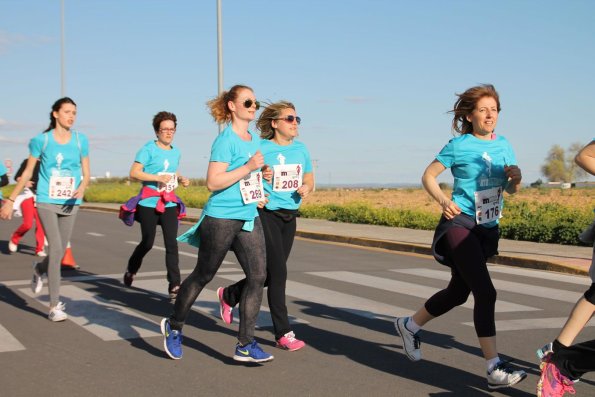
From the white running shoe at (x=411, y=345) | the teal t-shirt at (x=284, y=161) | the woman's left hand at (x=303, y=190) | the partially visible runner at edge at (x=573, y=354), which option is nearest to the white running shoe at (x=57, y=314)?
the teal t-shirt at (x=284, y=161)

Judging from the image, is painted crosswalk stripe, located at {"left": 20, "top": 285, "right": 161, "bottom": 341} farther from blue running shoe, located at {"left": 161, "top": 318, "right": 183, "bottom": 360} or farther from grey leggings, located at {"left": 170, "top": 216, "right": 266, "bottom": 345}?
grey leggings, located at {"left": 170, "top": 216, "right": 266, "bottom": 345}

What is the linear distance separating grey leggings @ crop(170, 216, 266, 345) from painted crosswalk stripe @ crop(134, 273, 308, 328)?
1.42 meters

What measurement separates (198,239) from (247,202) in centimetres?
50

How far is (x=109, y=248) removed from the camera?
49.6 feet

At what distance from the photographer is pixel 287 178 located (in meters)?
6.28

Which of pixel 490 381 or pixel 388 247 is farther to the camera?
pixel 388 247

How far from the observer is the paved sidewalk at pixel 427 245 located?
37.8 ft

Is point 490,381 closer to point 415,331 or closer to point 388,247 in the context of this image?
point 415,331

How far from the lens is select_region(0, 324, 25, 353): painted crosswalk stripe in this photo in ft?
19.9

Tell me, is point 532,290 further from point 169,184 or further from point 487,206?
point 487,206

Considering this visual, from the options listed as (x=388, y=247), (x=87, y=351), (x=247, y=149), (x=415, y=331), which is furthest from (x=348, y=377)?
(x=388, y=247)

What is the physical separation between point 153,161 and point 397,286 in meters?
3.20

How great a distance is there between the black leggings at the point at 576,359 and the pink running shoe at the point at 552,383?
3cm

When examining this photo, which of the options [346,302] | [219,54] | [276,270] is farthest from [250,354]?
[219,54]
